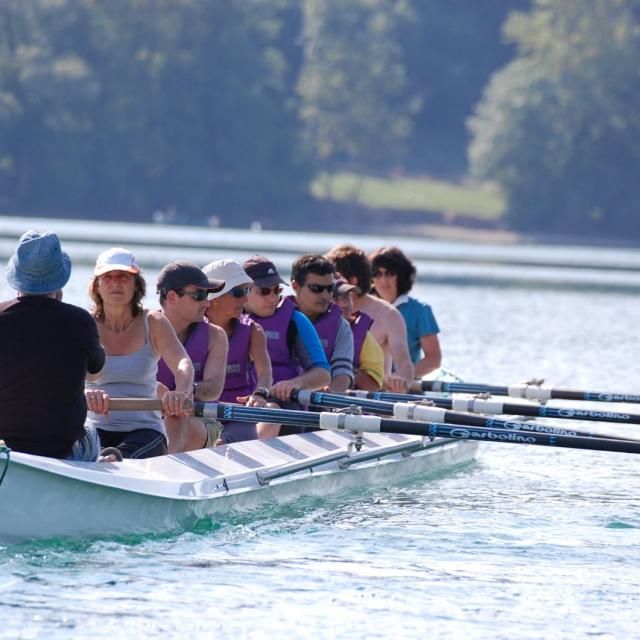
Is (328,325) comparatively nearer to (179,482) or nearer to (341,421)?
(341,421)

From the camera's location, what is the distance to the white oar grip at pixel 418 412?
9.62m

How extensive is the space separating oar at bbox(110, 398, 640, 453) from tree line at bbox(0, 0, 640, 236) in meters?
72.2

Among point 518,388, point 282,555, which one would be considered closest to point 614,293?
point 518,388

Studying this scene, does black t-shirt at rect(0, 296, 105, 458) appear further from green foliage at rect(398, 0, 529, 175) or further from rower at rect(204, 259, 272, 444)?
green foliage at rect(398, 0, 529, 175)

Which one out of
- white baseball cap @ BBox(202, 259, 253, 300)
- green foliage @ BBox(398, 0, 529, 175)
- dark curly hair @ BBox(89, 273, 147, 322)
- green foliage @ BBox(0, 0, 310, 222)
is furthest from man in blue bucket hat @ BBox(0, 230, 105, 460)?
green foliage @ BBox(398, 0, 529, 175)

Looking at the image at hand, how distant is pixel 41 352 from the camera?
7422 millimetres

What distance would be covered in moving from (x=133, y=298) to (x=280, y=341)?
7.22 ft

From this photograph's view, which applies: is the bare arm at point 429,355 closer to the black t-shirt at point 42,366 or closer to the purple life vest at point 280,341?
the purple life vest at point 280,341

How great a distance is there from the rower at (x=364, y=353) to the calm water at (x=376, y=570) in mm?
867

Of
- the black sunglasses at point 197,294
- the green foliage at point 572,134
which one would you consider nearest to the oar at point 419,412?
the black sunglasses at point 197,294

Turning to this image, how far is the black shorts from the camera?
8.64m

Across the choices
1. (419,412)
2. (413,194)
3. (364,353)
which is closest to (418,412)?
(419,412)

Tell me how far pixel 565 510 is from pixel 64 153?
72.5 meters

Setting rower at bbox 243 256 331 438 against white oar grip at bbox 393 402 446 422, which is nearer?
white oar grip at bbox 393 402 446 422
